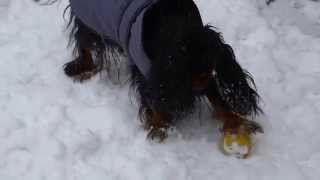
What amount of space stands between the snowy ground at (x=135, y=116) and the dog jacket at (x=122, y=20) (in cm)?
32

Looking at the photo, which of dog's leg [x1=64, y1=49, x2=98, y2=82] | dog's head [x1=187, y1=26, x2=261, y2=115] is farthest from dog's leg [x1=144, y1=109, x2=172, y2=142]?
dog's leg [x1=64, y1=49, x2=98, y2=82]

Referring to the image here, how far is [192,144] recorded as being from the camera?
7.50ft

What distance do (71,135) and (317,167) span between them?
953 mm

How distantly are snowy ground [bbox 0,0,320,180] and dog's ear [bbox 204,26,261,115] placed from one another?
5.8 inches

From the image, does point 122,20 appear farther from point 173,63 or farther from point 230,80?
point 230,80

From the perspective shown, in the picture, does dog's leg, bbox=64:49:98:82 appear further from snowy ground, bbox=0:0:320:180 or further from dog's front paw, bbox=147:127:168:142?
dog's front paw, bbox=147:127:168:142

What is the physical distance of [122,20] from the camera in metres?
2.21

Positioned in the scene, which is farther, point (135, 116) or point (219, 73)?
point (135, 116)

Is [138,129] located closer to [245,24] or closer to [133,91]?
[133,91]

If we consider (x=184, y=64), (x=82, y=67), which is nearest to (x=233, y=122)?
(x=184, y=64)

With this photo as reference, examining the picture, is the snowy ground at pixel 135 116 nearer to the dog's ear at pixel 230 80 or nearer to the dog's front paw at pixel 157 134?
the dog's front paw at pixel 157 134

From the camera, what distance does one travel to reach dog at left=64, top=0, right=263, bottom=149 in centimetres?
203

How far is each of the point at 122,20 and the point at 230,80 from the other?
47 cm

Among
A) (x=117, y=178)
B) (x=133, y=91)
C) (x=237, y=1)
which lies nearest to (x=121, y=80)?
(x=133, y=91)
